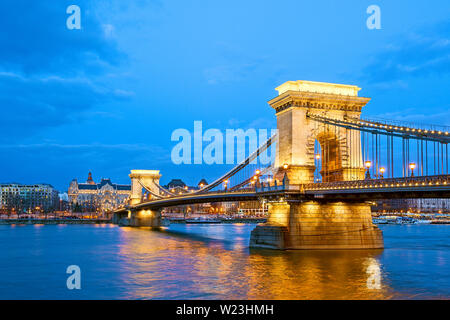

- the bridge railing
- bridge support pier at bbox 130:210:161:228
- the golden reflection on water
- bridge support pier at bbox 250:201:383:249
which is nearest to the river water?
the golden reflection on water

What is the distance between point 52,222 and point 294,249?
334 feet

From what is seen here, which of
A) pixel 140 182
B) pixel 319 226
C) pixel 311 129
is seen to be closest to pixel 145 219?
pixel 140 182

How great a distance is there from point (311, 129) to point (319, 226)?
8297 mm

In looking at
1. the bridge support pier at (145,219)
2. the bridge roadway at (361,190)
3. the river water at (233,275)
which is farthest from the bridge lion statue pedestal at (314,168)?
the bridge support pier at (145,219)

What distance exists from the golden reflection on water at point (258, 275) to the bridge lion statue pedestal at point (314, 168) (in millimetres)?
1243

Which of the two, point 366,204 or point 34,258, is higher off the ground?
point 366,204

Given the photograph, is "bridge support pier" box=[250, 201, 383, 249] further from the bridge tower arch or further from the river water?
the bridge tower arch

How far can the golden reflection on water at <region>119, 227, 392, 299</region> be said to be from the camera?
23688 millimetres

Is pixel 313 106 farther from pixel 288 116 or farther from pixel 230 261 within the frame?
pixel 230 261

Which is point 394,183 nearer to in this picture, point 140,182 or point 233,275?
point 233,275

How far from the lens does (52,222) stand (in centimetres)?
12600

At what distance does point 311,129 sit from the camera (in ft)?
136

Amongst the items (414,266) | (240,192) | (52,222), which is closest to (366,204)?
(414,266)

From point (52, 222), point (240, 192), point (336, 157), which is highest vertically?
point (336, 157)
